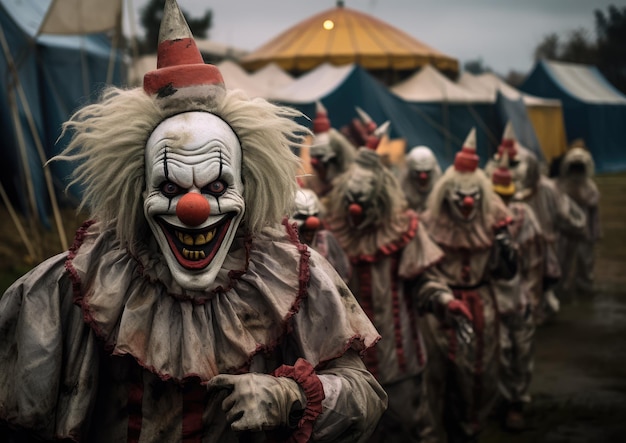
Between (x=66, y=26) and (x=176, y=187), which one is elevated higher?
(x=176, y=187)

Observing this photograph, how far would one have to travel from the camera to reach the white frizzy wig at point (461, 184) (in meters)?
5.74

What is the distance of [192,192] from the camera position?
2.47 m

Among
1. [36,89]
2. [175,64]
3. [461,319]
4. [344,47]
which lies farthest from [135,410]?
[344,47]

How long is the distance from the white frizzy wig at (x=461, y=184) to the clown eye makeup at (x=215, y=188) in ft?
11.2

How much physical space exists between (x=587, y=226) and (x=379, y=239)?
291 inches

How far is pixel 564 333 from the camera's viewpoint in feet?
30.2

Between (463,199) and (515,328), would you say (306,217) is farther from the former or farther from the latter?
(515,328)

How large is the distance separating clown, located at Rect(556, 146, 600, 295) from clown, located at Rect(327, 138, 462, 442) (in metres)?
6.52

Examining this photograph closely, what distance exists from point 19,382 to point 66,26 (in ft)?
22.9

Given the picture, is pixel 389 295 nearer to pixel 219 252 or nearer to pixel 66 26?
pixel 219 252

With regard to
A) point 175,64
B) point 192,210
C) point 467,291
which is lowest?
point 467,291

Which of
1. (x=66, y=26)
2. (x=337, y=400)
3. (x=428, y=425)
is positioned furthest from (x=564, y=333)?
(x=337, y=400)

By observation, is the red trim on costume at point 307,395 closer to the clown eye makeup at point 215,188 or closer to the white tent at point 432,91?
the clown eye makeup at point 215,188

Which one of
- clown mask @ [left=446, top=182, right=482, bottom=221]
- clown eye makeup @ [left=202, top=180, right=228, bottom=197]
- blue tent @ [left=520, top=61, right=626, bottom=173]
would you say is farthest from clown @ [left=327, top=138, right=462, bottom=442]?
blue tent @ [left=520, top=61, right=626, bottom=173]
